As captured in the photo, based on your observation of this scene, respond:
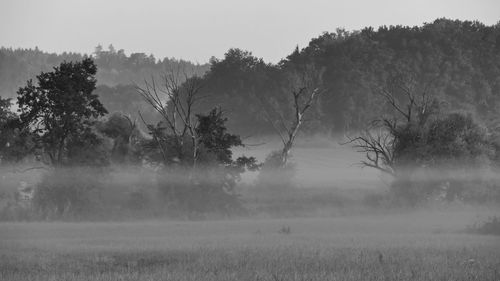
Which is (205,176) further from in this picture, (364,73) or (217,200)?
(364,73)

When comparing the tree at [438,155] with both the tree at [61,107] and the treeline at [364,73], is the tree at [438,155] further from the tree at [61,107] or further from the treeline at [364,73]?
the treeline at [364,73]

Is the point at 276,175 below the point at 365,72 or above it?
below

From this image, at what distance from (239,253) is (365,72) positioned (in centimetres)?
7477

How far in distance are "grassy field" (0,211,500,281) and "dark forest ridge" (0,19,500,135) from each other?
54.0m

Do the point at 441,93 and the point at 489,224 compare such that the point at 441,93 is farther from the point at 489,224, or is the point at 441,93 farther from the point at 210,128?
the point at 489,224

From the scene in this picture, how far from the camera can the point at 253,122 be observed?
105562mm

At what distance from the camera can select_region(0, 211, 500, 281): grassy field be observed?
21.8 meters

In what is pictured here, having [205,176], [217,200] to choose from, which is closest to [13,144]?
[205,176]

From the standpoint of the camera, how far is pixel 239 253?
93.0 feet

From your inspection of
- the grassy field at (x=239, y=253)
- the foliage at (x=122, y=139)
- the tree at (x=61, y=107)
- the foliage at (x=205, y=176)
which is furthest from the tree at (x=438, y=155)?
the tree at (x=61, y=107)

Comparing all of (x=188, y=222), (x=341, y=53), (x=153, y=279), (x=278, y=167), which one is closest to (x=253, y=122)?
(x=341, y=53)

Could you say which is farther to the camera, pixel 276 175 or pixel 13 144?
pixel 276 175

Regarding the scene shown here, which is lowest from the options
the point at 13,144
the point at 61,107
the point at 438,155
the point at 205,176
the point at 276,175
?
the point at 276,175

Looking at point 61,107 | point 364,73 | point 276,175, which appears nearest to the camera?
point 61,107
